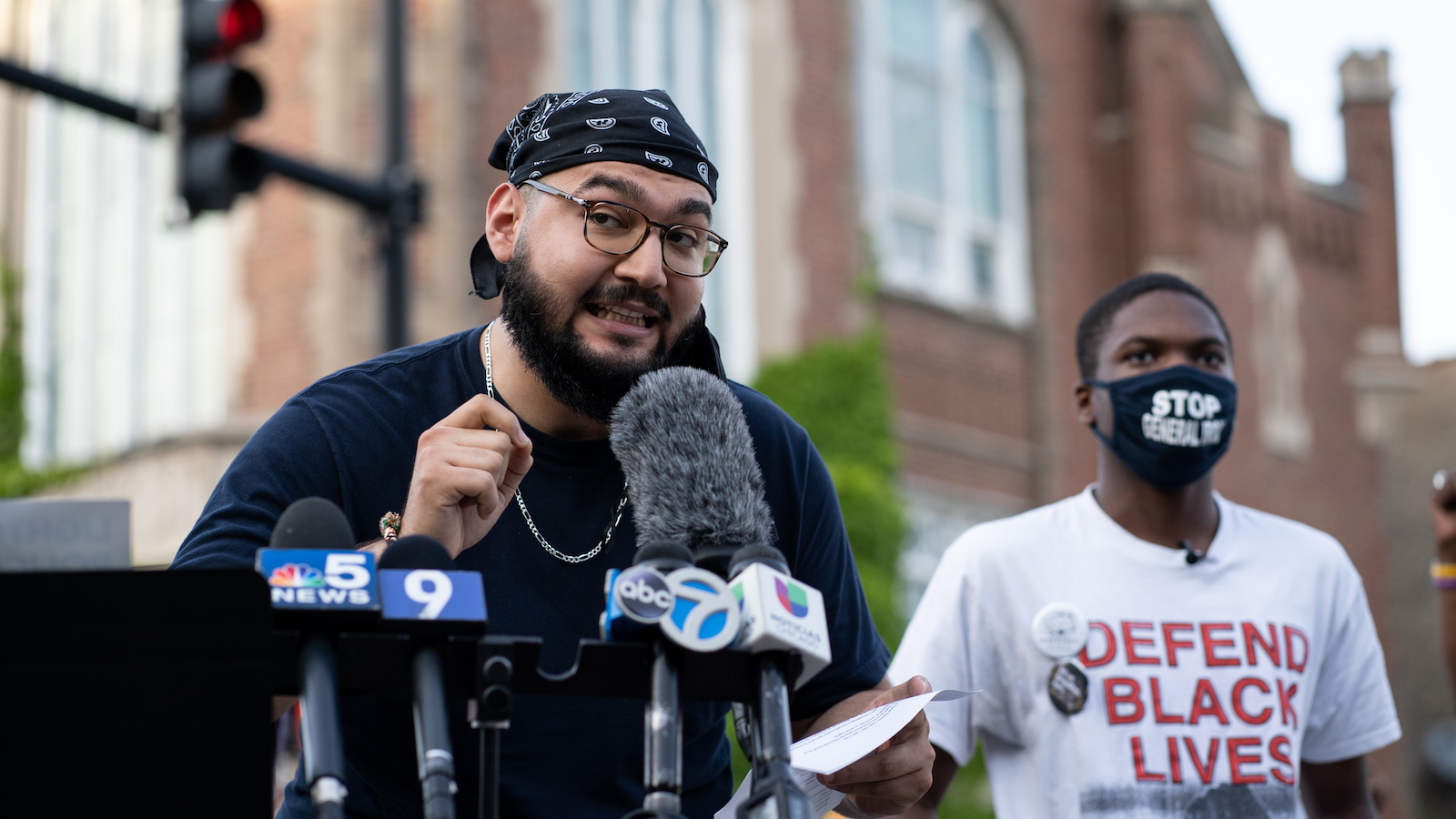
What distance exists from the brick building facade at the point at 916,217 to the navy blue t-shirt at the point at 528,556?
10567 mm

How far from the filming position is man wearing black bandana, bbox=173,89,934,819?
9.64ft

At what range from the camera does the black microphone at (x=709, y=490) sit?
2.17m

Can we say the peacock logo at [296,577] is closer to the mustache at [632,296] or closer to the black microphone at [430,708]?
the black microphone at [430,708]

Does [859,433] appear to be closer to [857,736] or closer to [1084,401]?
[1084,401]

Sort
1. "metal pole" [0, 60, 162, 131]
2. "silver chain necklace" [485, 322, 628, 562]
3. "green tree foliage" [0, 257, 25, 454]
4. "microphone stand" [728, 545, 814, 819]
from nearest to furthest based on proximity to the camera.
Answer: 1. "microphone stand" [728, 545, 814, 819]
2. "silver chain necklace" [485, 322, 628, 562]
3. "metal pole" [0, 60, 162, 131]
4. "green tree foliage" [0, 257, 25, 454]

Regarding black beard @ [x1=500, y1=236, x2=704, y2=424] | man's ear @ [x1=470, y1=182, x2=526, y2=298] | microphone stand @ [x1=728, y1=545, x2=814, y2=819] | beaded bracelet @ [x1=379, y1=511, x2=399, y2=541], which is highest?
man's ear @ [x1=470, y1=182, x2=526, y2=298]

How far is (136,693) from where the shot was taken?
1978 millimetres

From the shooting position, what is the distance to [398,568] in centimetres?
216

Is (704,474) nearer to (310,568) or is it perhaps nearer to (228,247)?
(310,568)

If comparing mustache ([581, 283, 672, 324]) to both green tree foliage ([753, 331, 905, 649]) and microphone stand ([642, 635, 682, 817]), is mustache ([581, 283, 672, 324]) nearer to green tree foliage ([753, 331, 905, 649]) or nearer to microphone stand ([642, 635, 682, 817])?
microphone stand ([642, 635, 682, 817])

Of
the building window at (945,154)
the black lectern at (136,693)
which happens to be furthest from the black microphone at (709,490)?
the building window at (945,154)

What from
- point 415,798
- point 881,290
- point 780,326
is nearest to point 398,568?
point 415,798

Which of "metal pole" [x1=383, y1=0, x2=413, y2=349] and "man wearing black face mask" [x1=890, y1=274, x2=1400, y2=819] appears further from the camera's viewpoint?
"metal pole" [x1=383, y1=0, x2=413, y2=349]

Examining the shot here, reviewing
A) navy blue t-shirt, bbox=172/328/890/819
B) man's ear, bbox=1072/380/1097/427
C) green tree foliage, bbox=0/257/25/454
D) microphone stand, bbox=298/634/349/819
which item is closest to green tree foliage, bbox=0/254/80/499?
green tree foliage, bbox=0/257/25/454
